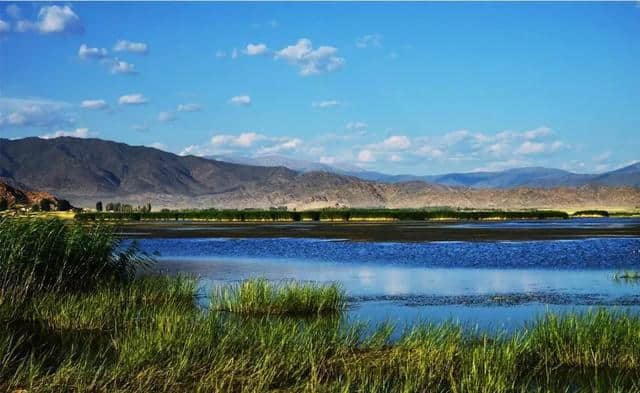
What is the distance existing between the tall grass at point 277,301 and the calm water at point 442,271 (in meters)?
0.68

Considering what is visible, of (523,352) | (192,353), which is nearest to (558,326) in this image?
(523,352)

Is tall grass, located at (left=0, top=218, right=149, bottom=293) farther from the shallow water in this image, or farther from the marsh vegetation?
the shallow water

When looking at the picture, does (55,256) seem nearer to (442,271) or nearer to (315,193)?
(442,271)

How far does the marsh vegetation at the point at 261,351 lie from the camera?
35.7 feet

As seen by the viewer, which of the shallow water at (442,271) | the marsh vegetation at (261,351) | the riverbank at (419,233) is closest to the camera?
the marsh vegetation at (261,351)

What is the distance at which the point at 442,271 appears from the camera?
1142 inches

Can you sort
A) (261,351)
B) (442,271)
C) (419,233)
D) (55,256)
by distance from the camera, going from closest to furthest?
(261,351)
(55,256)
(442,271)
(419,233)

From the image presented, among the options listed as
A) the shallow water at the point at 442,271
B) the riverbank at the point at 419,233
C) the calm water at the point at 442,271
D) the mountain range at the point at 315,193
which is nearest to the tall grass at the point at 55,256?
the calm water at the point at 442,271

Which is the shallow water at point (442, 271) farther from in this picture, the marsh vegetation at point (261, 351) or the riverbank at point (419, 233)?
the riverbank at point (419, 233)

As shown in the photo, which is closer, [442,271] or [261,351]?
[261,351]

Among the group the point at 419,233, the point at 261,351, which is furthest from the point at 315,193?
the point at 261,351

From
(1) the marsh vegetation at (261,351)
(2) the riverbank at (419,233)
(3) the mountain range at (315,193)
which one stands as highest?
(3) the mountain range at (315,193)

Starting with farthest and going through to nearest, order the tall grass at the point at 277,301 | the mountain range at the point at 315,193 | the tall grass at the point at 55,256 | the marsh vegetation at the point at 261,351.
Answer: the mountain range at the point at 315,193 < the tall grass at the point at 277,301 < the tall grass at the point at 55,256 < the marsh vegetation at the point at 261,351

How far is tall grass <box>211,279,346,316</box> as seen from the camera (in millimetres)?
18094
